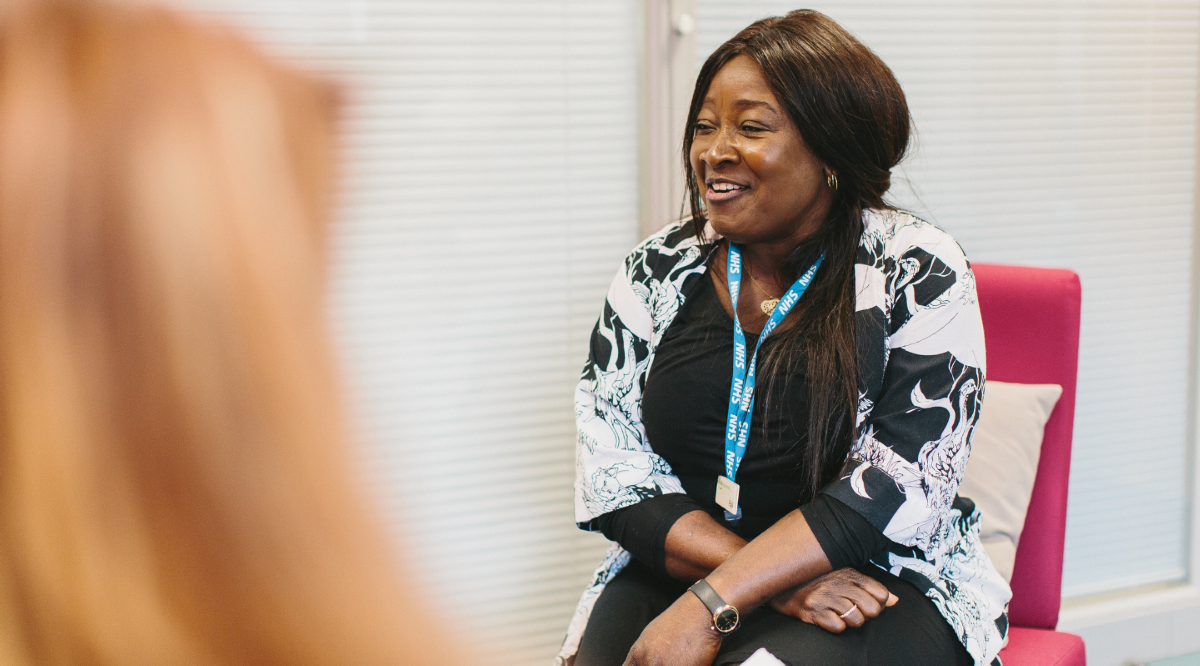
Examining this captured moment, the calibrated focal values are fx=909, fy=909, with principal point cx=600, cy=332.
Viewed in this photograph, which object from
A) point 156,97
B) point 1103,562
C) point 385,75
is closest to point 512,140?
point 385,75

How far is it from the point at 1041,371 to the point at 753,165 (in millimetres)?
720

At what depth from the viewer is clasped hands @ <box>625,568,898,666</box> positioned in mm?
1217

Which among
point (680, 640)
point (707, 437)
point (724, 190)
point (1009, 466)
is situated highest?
point (724, 190)

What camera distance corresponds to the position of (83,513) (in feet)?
5.82

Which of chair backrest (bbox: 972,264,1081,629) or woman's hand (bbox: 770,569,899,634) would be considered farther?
chair backrest (bbox: 972,264,1081,629)

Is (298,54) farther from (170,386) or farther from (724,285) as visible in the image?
(724,285)

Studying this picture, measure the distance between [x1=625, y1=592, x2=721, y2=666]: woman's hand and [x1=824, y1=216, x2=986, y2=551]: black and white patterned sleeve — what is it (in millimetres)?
258

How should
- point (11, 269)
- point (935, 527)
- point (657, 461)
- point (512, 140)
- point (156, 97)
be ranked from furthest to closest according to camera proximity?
point (512, 140), point (156, 97), point (11, 269), point (657, 461), point (935, 527)

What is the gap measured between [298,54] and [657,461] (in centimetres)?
111

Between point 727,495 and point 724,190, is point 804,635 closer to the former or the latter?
point 727,495

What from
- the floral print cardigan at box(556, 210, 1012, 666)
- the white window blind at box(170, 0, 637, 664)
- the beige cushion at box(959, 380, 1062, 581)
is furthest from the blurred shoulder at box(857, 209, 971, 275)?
the white window blind at box(170, 0, 637, 664)

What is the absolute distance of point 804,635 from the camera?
1.21 meters

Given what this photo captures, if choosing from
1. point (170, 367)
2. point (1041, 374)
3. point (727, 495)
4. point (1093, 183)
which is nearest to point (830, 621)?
point (727, 495)

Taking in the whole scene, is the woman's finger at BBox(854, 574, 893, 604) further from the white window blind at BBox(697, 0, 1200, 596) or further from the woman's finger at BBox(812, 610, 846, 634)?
the white window blind at BBox(697, 0, 1200, 596)
